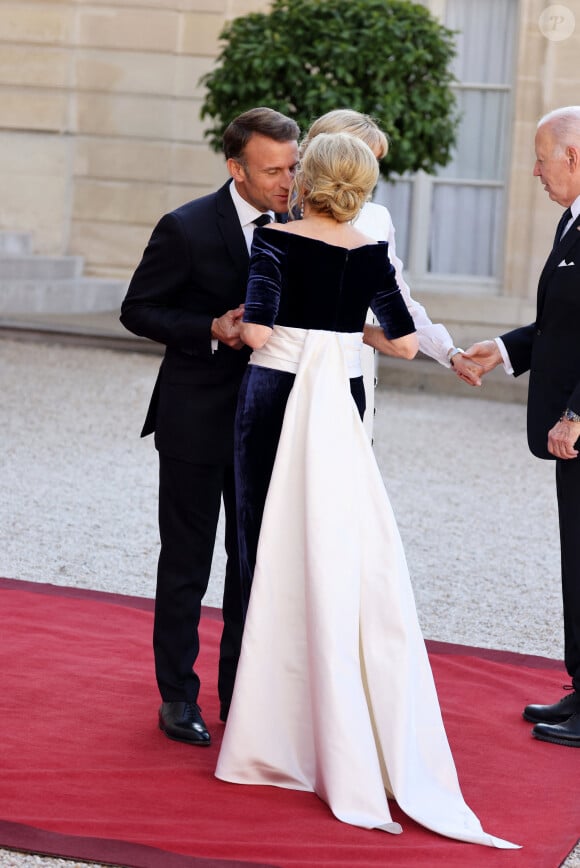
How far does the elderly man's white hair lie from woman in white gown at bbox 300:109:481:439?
0.45 m

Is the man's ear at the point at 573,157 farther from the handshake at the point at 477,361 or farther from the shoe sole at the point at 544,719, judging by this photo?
the shoe sole at the point at 544,719

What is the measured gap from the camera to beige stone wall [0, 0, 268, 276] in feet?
43.1

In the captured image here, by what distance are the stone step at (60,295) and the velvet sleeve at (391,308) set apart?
30.6ft

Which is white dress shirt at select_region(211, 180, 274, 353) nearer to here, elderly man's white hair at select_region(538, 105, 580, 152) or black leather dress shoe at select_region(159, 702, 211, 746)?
elderly man's white hair at select_region(538, 105, 580, 152)

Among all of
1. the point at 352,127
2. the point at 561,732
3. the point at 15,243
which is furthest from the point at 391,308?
the point at 15,243

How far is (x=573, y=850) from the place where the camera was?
10.2ft

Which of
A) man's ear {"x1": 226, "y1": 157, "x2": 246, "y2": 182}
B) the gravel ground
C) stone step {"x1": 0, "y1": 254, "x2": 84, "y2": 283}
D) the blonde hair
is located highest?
the blonde hair

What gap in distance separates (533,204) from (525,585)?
24.9 feet

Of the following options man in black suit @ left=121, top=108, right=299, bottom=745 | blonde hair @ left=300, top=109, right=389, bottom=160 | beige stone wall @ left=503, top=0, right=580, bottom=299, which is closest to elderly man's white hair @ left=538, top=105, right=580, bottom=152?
blonde hair @ left=300, top=109, right=389, bottom=160

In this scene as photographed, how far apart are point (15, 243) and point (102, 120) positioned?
1.43 m

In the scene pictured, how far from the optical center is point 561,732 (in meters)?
3.82

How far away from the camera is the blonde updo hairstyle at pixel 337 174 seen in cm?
312

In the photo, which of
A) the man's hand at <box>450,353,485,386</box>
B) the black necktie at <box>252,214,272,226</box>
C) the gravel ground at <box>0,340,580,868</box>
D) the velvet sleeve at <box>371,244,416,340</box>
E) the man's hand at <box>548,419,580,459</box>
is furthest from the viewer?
the gravel ground at <box>0,340,580,868</box>

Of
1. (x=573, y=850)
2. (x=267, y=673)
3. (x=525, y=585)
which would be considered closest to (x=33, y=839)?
(x=267, y=673)
